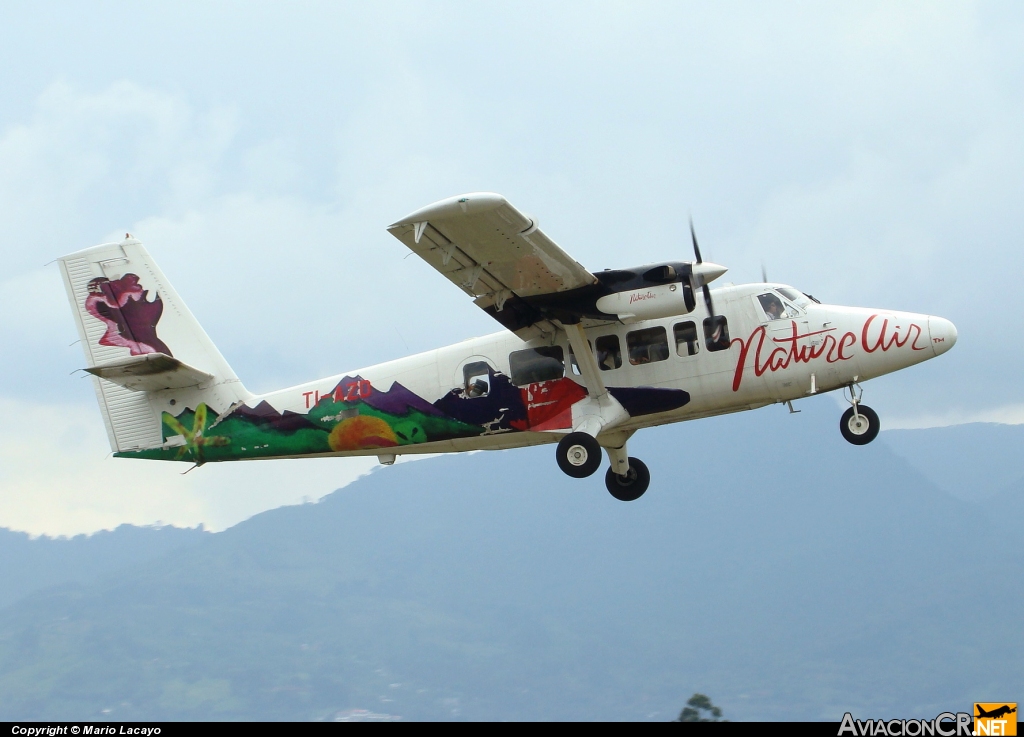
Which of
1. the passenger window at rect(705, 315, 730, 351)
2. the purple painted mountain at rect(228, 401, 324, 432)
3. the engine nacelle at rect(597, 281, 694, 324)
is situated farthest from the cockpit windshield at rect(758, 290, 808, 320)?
the purple painted mountain at rect(228, 401, 324, 432)

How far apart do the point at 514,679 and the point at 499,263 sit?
4981 inches

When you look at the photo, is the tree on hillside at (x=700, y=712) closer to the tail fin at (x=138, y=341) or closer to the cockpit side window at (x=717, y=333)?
the cockpit side window at (x=717, y=333)

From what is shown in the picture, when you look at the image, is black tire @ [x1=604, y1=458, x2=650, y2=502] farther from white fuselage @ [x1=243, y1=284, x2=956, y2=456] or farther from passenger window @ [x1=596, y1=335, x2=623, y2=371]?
passenger window @ [x1=596, y1=335, x2=623, y2=371]

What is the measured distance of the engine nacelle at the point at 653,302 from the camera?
1659 cm

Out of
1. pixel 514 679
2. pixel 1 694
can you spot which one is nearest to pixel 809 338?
pixel 1 694

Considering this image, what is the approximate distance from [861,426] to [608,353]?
13.3 ft

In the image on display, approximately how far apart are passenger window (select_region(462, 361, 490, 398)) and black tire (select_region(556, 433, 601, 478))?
165 cm

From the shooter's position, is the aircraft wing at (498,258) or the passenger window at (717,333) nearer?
the aircraft wing at (498,258)

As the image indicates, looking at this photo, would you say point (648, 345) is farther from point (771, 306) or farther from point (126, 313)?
point (126, 313)

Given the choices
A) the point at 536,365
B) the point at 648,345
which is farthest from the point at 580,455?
the point at 648,345

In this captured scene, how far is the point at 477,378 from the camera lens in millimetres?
18516

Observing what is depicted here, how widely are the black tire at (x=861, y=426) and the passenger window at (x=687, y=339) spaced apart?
2.52m

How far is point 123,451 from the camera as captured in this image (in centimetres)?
1988

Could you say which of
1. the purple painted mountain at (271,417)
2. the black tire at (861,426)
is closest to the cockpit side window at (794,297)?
the black tire at (861,426)
